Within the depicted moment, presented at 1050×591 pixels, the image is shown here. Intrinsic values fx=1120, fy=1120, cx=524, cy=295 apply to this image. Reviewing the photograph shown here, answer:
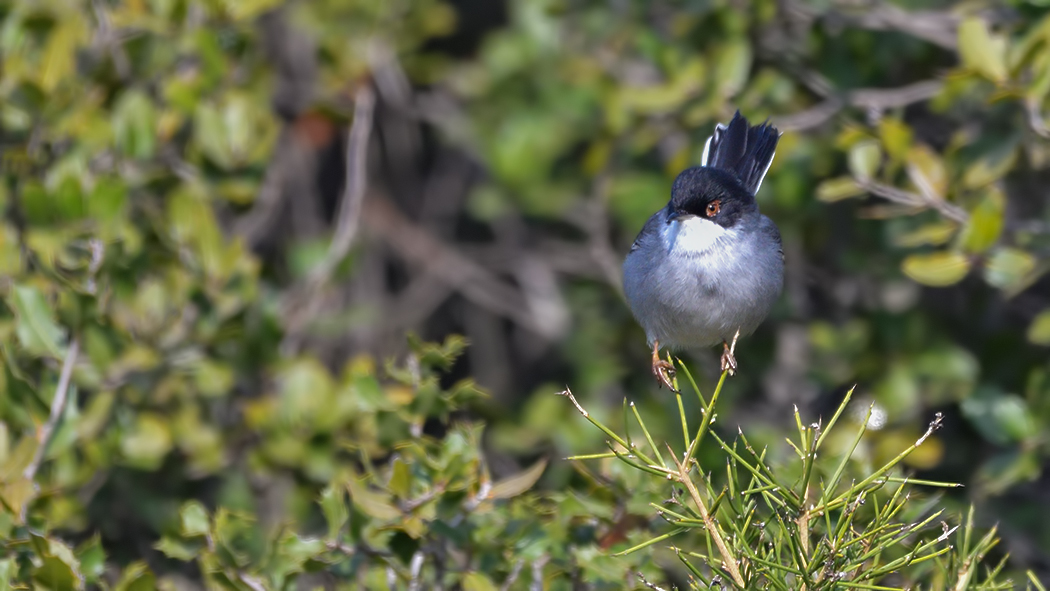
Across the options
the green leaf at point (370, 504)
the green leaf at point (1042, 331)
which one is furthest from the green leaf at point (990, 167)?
the green leaf at point (370, 504)

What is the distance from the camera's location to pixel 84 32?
3.85m

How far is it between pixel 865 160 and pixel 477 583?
195 cm

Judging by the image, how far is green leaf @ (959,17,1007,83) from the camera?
11.2 ft

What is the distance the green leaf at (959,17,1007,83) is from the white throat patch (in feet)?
3.39

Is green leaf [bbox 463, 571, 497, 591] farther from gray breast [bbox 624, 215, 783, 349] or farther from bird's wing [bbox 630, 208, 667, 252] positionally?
bird's wing [bbox 630, 208, 667, 252]

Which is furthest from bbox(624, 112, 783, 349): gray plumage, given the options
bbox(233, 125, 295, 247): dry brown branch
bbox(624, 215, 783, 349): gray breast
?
bbox(233, 125, 295, 247): dry brown branch

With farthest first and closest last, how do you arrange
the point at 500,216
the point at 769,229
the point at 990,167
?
the point at 500,216, the point at 990,167, the point at 769,229

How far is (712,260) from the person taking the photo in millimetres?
3039

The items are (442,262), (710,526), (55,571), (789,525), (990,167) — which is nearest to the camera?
(710,526)

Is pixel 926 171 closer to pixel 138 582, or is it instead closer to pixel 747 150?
pixel 747 150

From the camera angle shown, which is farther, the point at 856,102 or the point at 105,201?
the point at 856,102

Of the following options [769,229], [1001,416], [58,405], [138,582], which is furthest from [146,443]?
[1001,416]

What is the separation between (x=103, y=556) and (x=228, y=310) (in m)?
1.02

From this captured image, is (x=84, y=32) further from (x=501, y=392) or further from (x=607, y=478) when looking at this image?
(x=501, y=392)
